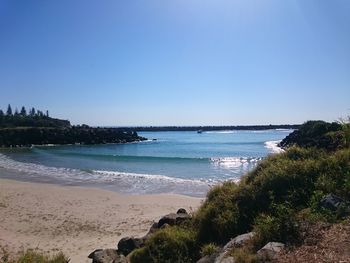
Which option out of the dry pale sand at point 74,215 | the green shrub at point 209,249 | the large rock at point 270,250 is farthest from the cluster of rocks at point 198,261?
the dry pale sand at point 74,215

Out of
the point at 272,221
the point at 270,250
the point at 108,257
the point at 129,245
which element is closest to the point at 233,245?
the point at 272,221

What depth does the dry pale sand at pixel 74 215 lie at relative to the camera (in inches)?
499

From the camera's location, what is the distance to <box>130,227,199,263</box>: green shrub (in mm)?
7621

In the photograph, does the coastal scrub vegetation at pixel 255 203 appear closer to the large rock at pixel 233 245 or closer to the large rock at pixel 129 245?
the large rock at pixel 233 245

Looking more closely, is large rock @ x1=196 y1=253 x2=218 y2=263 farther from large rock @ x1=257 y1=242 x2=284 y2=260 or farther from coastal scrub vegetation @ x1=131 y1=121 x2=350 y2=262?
large rock @ x1=257 y1=242 x2=284 y2=260

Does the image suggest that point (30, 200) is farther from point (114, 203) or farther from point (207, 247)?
point (207, 247)

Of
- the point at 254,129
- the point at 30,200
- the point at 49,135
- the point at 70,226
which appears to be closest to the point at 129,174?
the point at 30,200

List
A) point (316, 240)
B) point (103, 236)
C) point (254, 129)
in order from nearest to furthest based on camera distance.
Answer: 1. point (316, 240)
2. point (103, 236)
3. point (254, 129)

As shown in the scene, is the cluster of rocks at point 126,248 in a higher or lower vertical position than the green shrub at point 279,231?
lower

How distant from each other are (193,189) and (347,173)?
16373 millimetres

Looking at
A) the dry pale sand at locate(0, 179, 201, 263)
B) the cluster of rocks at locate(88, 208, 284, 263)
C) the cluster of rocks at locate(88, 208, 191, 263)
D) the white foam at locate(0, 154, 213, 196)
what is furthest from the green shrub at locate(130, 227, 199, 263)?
the white foam at locate(0, 154, 213, 196)

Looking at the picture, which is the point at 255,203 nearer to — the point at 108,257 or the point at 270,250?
the point at 270,250

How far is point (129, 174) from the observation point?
30.9 meters

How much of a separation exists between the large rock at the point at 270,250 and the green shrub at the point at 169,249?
2217 millimetres
